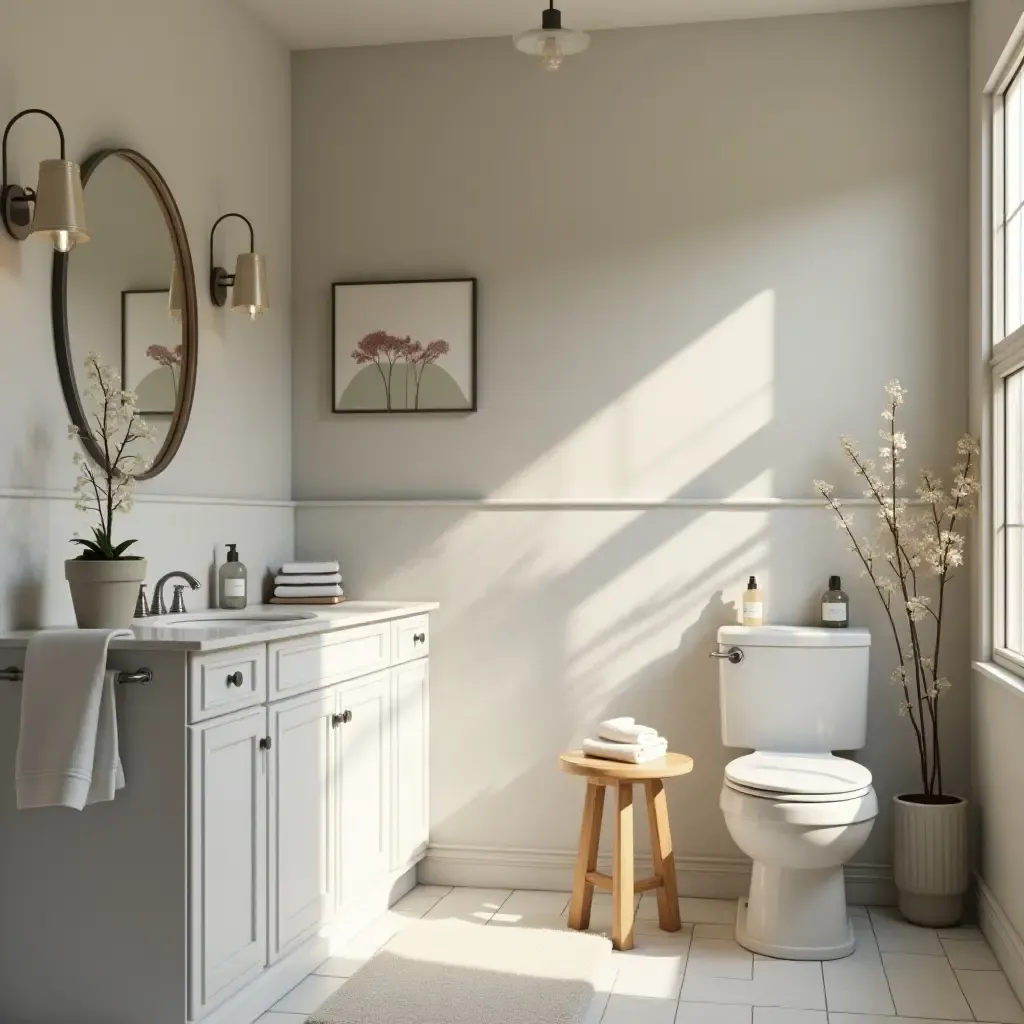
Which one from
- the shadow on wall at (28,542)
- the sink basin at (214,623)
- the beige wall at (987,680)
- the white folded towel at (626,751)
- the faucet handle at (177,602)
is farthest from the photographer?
the white folded towel at (626,751)

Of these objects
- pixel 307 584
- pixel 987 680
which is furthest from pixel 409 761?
pixel 987 680

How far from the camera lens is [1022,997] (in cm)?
298

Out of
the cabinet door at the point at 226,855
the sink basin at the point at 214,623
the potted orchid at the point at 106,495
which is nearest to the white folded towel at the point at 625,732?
the sink basin at the point at 214,623

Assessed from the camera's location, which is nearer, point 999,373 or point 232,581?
point 999,373

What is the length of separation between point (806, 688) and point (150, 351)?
80.4 inches

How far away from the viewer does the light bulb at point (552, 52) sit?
3186 millimetres

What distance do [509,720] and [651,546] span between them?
0.71 m

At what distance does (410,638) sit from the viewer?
12.7ft

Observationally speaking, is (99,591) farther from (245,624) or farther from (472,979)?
(472,979)

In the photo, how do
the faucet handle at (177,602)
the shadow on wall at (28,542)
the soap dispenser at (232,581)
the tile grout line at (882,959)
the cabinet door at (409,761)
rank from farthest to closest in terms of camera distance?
the cabinet door at (409,761) < the soap dispenser at (232,581) < the faucet handle at (177,602) < the tile grout line at (882,959) < the shadow on wall at (28,542)

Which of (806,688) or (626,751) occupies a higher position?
(806,688)

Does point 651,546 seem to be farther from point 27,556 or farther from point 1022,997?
point 27,556

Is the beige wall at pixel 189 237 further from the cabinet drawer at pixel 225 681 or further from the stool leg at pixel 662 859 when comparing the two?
the stool leg at pixel 662 859

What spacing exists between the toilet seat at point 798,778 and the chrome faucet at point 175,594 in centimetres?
151
